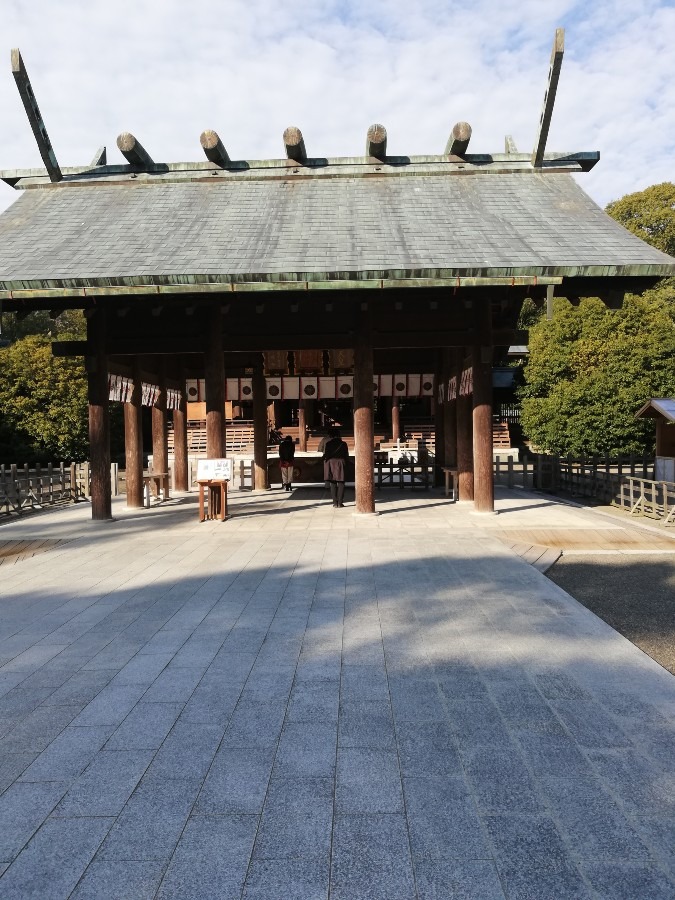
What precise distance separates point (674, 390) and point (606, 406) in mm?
2112

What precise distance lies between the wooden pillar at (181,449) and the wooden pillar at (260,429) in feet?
6.74

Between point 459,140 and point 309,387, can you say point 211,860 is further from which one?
point 309,387

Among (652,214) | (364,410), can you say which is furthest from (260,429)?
(652,214)

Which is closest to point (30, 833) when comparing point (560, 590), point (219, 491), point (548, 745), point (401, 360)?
point (548, 745)

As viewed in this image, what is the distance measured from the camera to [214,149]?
13.0 meters

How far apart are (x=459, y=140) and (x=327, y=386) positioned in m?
7.71

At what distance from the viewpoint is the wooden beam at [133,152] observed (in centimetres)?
1260

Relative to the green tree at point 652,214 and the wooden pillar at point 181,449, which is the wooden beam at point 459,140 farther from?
the green tree at point 652,214

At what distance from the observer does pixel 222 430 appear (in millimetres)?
11477

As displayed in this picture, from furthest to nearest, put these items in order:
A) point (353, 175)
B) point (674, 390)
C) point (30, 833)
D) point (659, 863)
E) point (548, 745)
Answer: point (674, 390)
point (353, 175)
point (548, 745)
point (30, 833)
point (659, 863)

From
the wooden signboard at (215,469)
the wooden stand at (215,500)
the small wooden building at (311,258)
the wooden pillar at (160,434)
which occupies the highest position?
the small wooden building at (311,258)

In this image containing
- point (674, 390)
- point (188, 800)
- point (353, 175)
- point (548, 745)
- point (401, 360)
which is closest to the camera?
point (188, 800)

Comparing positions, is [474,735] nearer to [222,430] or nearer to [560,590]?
[560,590]

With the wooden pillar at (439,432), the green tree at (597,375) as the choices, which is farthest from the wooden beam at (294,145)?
the green tree at (597,375)
